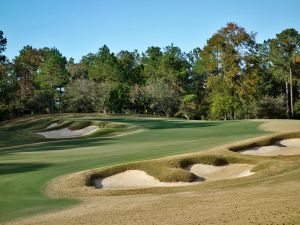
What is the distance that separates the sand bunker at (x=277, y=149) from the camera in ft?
92.4

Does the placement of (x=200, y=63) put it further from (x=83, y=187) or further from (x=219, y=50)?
(x=83, y=187)

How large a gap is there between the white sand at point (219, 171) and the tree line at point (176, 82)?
2056 inches

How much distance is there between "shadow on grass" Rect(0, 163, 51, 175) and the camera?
83.5ft

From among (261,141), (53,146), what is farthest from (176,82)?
(261,141)

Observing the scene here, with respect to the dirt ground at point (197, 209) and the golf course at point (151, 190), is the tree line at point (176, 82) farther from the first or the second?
the dirt ground at point (197, 209)

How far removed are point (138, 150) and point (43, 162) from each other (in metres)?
6.67

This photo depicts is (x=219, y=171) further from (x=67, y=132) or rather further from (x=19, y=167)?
(x=67, y=132)

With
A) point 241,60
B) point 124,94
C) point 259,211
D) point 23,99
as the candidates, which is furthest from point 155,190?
point 23,99

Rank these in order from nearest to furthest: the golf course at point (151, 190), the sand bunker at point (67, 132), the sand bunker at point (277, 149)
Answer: the golf course at point (151, 190) → the sand bunker at point (277, 149) → the sand bunker at point (67, 132)

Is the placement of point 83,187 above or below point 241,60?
below

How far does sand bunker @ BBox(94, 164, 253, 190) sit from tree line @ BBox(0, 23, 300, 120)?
52229 mm

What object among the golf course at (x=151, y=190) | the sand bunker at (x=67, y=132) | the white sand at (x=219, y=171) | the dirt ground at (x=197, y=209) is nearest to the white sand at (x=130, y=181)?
the golf course at (x=151, y=190)

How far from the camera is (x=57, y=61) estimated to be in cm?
11675

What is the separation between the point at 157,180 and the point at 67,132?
41.1 metres
